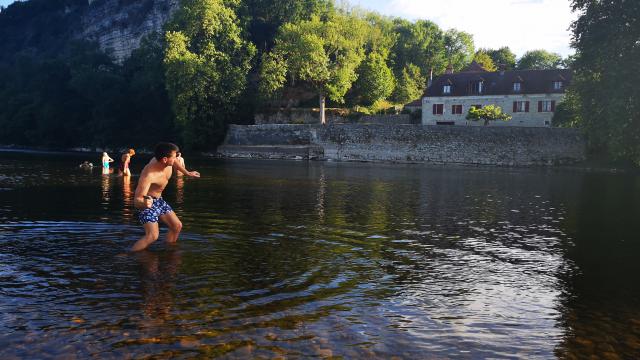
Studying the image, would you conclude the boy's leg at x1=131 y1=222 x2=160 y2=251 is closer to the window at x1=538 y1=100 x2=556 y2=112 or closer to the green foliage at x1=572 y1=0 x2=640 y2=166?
the green foliage at x1=572 y1=0 x2=640 y2=166

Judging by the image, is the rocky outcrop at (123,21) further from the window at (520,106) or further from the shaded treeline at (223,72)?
the window at (520,106)

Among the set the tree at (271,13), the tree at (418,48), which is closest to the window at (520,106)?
the tree at (418,48)

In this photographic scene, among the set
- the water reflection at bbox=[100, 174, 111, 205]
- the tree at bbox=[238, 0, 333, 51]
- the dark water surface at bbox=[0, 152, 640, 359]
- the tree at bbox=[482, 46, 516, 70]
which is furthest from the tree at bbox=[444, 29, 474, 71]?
the dark water surface at bbox=[0, 152, 640, 359]

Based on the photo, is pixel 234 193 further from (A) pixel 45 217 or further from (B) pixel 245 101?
(B) pixel 245 101

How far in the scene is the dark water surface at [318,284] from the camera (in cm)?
670

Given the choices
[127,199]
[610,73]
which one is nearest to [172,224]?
[127,199]

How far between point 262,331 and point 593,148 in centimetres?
5333

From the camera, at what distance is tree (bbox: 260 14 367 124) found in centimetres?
6838

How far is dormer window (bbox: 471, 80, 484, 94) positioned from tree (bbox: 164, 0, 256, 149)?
2914 centimetres

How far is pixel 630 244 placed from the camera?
14164 millimetres

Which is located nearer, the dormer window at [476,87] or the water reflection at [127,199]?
the water reflection at [127,199]

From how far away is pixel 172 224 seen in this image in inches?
456

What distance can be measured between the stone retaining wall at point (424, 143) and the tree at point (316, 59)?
647 cm

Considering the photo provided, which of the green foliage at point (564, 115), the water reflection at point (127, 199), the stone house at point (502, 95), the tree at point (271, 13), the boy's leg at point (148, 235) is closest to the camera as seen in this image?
the boy's leg at point (148, 235)
